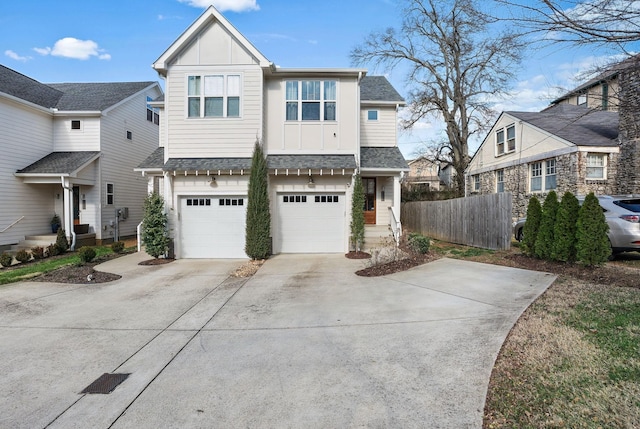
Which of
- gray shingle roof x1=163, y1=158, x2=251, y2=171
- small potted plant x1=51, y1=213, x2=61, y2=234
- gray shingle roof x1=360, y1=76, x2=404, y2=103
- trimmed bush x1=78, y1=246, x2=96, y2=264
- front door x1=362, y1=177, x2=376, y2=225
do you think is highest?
gray shingle roof x1=360, y1=76, x2=404, y2=103

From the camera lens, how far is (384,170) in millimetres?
12867

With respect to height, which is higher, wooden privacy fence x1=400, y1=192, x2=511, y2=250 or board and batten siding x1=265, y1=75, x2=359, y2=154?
board and batten siding x1=265, y1=75, x2=359, y2=154

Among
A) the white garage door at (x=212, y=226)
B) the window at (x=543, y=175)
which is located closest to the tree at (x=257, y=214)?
the white garage door at (x=212, y=226)

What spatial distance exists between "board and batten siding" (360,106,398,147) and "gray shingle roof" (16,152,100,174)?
458 inches

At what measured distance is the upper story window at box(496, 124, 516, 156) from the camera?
20.0 metres

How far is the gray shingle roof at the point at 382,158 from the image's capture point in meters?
13.0

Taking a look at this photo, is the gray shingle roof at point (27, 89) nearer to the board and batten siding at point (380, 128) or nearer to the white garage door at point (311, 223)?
the white garage door at point (311, 223)

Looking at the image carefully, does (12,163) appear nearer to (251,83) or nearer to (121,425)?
(251,83)

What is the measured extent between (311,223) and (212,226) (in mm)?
3364

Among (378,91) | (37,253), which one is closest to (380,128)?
(378,91)

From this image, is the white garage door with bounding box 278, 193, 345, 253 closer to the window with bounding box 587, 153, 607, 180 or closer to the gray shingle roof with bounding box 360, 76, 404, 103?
the gray shingle roof with bounding box 360, 76, 404, 103

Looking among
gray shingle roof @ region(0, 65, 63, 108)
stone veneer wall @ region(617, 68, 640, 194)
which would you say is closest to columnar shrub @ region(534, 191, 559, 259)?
stone veneer wall @ region(617, 68, 640, 194)

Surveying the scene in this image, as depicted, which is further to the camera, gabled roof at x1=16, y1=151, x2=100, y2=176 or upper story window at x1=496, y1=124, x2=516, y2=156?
upper story window at x1=496, y1=124, x2=516, y2=156

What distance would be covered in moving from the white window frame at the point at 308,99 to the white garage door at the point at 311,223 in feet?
8.85
